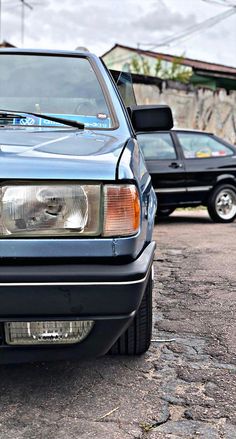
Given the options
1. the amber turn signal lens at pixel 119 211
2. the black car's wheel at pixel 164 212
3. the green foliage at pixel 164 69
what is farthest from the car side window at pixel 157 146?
the green foliage at pixel 164 69

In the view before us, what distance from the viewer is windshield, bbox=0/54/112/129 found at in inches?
110

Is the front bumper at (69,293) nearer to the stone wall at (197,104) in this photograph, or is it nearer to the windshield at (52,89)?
the windshield at (52,89)

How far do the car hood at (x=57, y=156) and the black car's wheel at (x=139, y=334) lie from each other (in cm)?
77

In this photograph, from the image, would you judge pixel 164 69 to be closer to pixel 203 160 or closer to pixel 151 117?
pixel 203 160

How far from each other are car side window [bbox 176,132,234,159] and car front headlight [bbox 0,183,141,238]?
6246 mm

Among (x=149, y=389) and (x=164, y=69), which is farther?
(x=164, y=69)

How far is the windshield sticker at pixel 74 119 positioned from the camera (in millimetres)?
2600

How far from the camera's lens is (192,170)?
7.99 meters

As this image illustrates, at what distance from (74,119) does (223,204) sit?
19.4ft

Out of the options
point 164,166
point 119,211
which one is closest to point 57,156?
point 119,211

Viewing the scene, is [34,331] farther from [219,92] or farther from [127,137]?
[219,92]

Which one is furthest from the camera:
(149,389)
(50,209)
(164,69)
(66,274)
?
(164,69)

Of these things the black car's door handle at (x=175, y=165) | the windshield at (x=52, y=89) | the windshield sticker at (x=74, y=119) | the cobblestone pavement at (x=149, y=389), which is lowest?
the cobblestone pavement at (x=149, y=389)

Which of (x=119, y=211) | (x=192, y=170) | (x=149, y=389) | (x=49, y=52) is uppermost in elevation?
(x=49, y=52)
